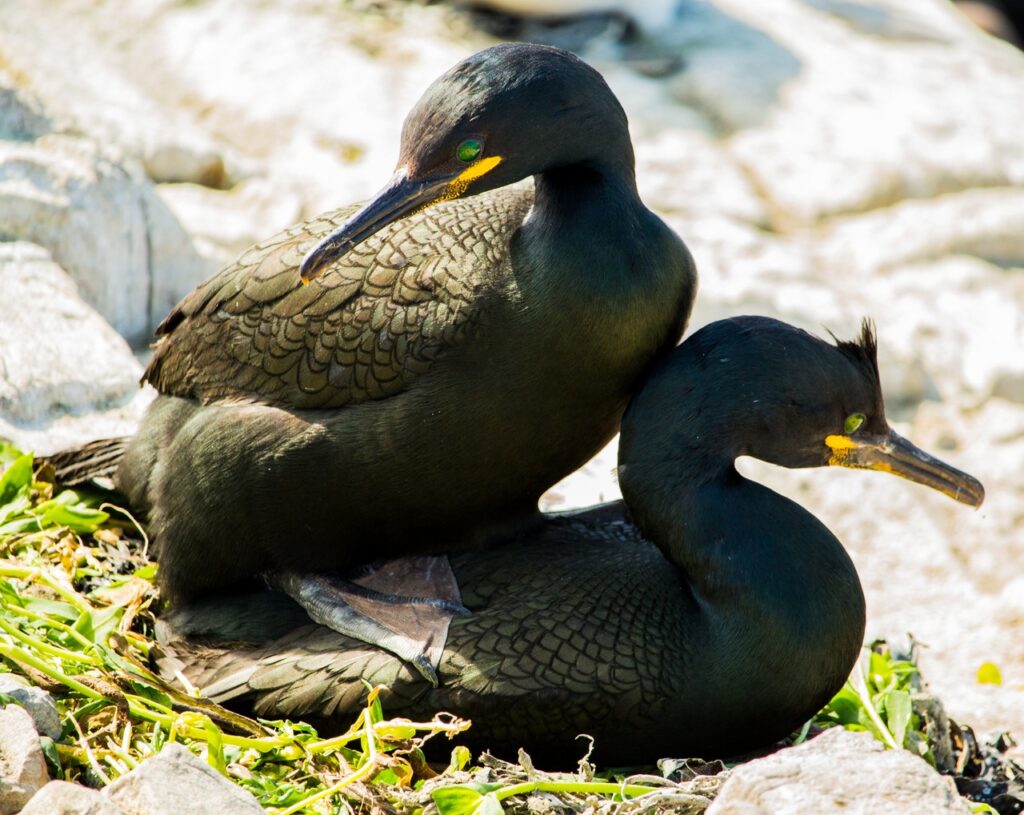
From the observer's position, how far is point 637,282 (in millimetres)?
4086

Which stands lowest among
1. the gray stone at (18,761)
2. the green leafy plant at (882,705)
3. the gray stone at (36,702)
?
the green leafy plant at (882,705)

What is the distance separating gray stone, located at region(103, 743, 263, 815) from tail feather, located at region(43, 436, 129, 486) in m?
1.91

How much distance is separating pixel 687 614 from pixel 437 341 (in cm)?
103

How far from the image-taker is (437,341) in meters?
4.15

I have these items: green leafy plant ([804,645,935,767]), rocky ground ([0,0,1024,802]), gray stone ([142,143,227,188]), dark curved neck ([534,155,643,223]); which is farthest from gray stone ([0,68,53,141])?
green leafy plant ([804,645,935,767])

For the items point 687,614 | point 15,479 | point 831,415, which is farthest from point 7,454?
point 831,415

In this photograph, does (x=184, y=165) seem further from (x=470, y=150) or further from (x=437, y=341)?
(x=470, y=150)

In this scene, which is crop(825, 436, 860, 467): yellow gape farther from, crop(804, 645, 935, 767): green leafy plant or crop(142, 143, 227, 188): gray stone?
crop(142, 143, 227, 188): gray stone

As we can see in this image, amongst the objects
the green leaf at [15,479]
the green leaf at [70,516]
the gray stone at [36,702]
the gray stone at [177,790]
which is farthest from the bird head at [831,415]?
the green leaf at [15,479]

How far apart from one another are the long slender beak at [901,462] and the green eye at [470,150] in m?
1.32

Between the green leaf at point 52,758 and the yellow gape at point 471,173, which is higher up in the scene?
the yellow gape at point 471,173

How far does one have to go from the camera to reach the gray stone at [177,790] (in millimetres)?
3242

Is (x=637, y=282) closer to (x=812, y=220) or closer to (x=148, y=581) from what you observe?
(x=148, y=581)

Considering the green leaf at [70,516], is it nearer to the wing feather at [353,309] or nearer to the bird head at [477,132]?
the wing feather at [353,309]
